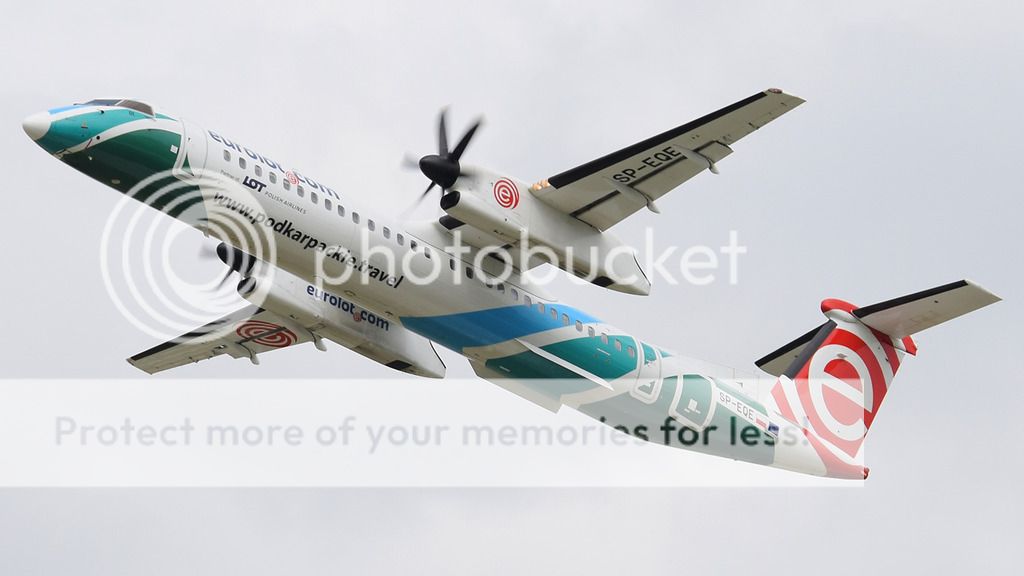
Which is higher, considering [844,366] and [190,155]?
[190,155]

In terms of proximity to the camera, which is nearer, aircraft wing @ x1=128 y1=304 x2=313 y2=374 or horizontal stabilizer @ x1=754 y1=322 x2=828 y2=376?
aircraft wing @ x1=128 y1=304 x2=313 y2=374

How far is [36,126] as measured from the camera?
14586 millimetres

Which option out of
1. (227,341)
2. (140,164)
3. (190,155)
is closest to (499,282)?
(190,155)

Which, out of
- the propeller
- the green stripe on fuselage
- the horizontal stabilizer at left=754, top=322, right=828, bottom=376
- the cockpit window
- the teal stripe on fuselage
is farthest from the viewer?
the horizontal stabilizer at left=754, top=322, right=828, bottom=376

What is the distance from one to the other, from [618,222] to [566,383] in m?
2.61

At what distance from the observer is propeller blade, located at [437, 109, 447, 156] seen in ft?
54.4

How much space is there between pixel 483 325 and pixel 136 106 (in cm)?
548

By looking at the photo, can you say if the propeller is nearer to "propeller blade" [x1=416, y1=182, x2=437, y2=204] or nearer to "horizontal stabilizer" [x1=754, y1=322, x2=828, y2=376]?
"propeller blade" [x1=416, y1=182, x2=437, y2=204]

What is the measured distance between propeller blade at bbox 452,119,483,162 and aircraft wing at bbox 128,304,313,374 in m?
4.97

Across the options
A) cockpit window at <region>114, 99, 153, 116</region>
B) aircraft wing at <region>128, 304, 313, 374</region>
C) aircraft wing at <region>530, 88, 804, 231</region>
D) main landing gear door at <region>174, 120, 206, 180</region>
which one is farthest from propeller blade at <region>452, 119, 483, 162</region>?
aircraft wing at <region>128, 304, 313, 374</region>

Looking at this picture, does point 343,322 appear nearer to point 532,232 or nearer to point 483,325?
point 483,325

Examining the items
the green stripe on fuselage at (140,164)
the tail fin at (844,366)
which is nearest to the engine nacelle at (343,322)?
the green stripe on fuselage at (140,164)

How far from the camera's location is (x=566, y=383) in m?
18.2

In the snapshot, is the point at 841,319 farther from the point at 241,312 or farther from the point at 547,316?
the point at 241,312
